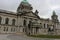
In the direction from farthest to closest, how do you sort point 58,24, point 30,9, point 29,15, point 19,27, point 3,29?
point 58,24
point 30,9
point 29,15
point 19,27
point 3,29

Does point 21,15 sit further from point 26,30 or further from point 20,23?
point 26,30


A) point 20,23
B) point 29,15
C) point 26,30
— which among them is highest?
point 29,15

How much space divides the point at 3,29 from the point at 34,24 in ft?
52.4

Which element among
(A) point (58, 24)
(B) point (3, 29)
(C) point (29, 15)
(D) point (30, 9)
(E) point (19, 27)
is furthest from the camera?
(A) point (58, 24)

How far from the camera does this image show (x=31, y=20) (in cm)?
6631

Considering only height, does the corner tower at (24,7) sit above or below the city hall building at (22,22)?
above

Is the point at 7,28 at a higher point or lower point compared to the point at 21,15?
lower

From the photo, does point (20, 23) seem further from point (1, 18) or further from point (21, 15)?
point (1, 18)

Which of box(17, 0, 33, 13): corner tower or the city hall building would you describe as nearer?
the city hall building

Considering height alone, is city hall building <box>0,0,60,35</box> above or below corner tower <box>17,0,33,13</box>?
below

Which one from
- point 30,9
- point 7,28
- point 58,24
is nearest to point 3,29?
point 7,28

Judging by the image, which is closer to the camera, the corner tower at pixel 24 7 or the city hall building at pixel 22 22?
the city hall building at pixel 22 22

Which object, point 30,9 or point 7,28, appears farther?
point 30,9

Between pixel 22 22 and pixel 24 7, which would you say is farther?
pixel 24 7
